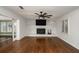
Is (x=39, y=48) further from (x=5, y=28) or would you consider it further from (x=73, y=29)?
(x=5, y=28)

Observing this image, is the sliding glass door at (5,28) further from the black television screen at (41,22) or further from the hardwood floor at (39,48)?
the hardwood floor at (39,48)

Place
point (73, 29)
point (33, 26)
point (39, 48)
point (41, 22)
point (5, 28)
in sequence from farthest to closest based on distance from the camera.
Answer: point (33, 26) → point (41, 22) → point (5, 28) → point (73, 29) → point (39, 48)

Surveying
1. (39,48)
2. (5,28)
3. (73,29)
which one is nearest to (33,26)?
(5,28)

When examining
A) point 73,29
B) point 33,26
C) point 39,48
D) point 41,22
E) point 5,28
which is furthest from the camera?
point 33,26

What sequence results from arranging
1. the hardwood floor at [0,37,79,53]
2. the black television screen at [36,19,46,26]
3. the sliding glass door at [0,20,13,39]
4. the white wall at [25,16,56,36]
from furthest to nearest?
the white wall at [25,16,56,36] → the black television screen at [36,19,46,26] → the sliding glass door at [0,20,13,39] → the hardwood floor at [0,37,79,53]

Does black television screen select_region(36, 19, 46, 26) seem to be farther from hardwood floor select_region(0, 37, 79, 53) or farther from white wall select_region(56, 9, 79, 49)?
hardwood floor select_region(0, 37, 79, 53)

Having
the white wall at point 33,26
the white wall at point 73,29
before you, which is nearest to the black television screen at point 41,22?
the white wall at point 33,26

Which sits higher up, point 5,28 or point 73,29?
point 5,28

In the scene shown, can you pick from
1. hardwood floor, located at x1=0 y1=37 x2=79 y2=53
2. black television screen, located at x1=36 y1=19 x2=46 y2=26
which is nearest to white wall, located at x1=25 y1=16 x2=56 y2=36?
black television screen, located at x1=36 y1=19 x2=46 y2=26
